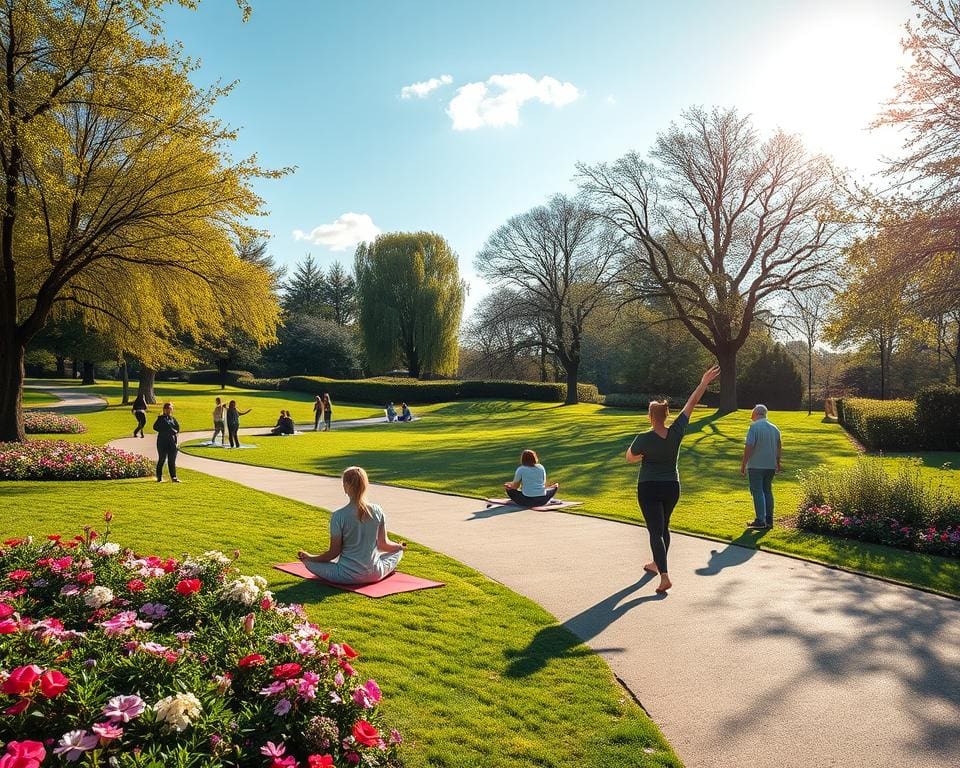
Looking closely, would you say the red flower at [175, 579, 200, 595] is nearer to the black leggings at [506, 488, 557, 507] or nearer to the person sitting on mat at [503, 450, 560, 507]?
the person sitting on mat at [503, 450, 560, 507]

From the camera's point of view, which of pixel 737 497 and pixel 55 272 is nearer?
pixel 737 497

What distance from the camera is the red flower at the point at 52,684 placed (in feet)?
10.2

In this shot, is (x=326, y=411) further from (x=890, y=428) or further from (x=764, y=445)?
(x=764, y=445)

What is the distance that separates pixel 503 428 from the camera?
3697cm

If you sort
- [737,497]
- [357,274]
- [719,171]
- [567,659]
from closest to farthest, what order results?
[567,659]
[737,497]
[719,171]
[357,274]

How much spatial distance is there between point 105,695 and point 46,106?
14881mm

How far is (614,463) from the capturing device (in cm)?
2016

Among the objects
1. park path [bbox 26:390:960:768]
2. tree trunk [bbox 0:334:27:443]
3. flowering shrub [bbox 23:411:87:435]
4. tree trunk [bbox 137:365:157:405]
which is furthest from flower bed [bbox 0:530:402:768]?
tree trunk [bbox 137:365:157:405]

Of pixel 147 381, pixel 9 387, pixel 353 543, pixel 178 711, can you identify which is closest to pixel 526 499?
pixel 353 543

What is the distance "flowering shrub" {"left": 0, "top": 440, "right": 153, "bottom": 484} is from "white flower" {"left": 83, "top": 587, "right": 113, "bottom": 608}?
480 inches

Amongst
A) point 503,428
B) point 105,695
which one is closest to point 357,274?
point 503,428

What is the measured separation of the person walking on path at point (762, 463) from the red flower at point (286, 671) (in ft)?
29.1

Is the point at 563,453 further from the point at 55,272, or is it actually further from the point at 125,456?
the point at 55,272

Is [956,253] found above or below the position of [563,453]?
above
